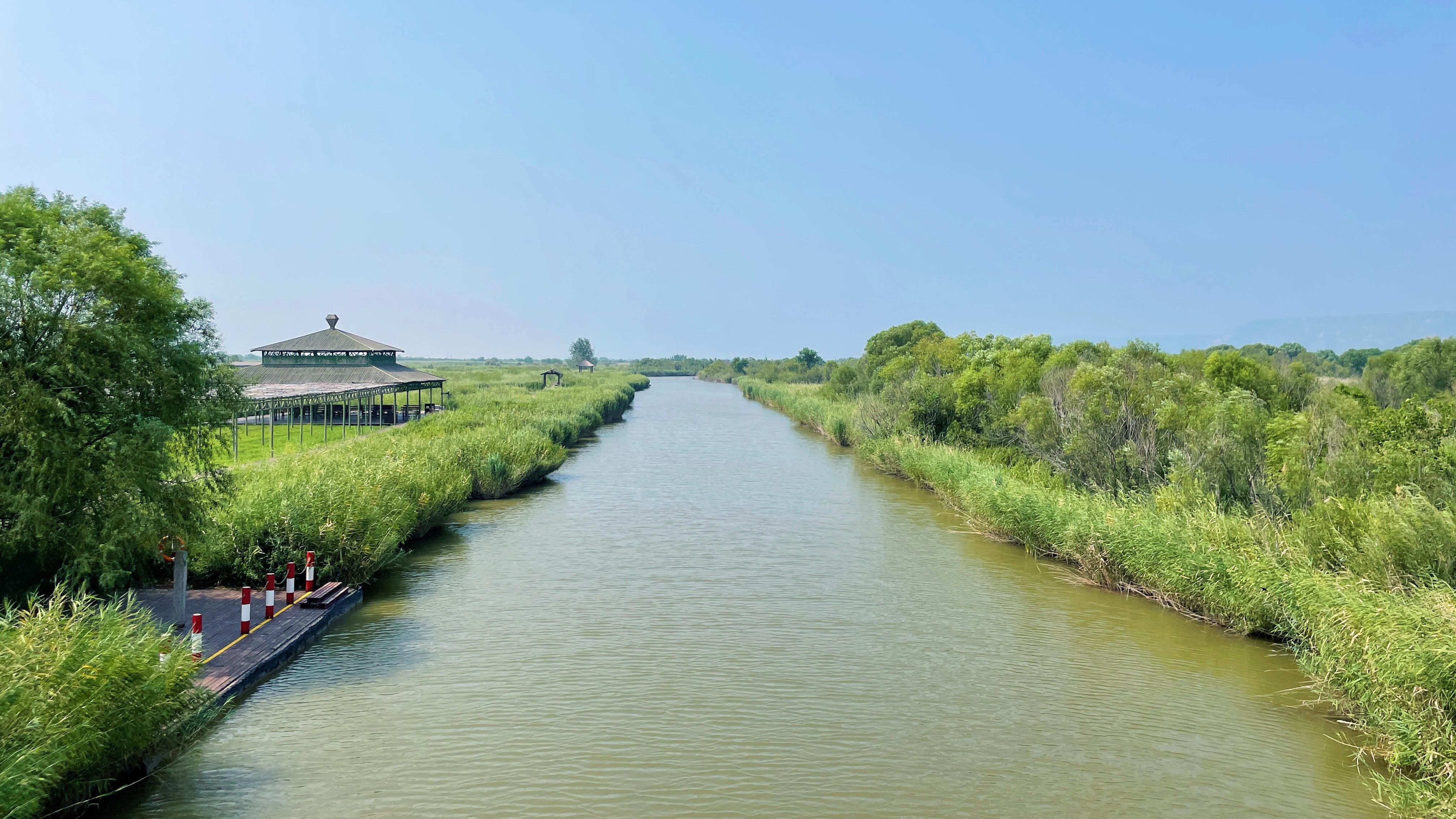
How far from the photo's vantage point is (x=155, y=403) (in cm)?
1131

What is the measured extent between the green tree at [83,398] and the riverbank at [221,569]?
0.88 metres

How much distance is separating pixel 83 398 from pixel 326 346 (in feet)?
135

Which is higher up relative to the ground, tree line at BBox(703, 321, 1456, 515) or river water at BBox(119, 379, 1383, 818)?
tree line at BBox(703, 321, 1456, 515)

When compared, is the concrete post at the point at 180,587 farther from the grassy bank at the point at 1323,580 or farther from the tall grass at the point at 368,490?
the grassy bank at the point at 1323,580

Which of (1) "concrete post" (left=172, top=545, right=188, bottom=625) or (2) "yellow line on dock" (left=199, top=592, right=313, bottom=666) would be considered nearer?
(2) "yellow line on dock" (left=199, top=592, right=313, bottom=666)

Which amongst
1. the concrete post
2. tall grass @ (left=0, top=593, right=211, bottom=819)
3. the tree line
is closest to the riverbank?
tall grass @ (left=0, top=593, right=211, bottom=819)

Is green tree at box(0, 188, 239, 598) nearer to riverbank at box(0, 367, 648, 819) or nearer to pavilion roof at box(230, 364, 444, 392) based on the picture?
riverbank at box(0, 367, 648, 819)

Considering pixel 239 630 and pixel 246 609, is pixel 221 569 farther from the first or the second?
pixel 246 609

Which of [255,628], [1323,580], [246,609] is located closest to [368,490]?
[255,628]

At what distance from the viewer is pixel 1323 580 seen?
40.8 feet

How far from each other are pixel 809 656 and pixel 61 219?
37.8ft

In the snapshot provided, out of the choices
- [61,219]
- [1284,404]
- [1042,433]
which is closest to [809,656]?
[61,219]

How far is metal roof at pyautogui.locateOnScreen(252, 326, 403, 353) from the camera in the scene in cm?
4906

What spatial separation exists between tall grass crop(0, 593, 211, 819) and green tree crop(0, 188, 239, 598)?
168 centimetres
